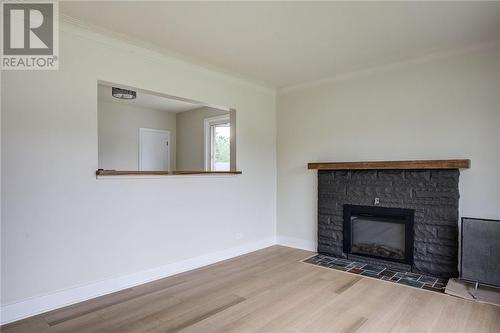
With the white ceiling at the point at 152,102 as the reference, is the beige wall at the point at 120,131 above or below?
below

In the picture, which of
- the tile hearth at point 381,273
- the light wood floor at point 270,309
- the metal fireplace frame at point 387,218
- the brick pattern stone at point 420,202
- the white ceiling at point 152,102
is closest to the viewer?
the light wood floor at point 270,309

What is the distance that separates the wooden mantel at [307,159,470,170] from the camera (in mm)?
3057

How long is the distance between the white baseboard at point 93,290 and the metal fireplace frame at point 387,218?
62.5 inches

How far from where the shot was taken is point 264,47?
10.3 feet

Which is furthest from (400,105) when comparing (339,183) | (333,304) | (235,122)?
(333,304)

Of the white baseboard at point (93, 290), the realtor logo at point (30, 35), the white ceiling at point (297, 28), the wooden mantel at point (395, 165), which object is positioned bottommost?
the white baseboard at point (93, 290)

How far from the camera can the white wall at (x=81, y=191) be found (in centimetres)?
234

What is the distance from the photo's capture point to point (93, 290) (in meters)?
2.73

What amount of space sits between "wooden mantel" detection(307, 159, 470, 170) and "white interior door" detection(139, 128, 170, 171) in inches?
134

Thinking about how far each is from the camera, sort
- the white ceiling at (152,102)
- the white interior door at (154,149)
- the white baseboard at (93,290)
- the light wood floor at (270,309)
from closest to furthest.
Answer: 1. the light wood floor at (270,309)
2. the white baseboard at (93,290)
3. the white ceiling at (152,102)
4. the white interior door at (154,149)

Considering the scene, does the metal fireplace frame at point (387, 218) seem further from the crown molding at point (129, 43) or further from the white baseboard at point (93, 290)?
the crown molding at point (129, 43)

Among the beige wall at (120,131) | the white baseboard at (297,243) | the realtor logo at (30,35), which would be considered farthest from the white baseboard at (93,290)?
the beige wall at (120,131)

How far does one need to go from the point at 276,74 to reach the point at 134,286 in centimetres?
301

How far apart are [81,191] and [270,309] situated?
6.31 feet
